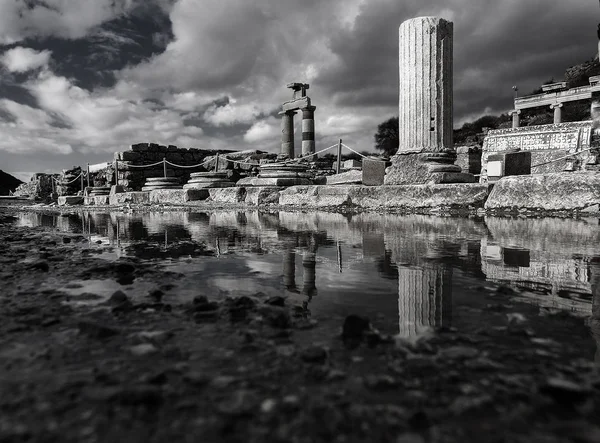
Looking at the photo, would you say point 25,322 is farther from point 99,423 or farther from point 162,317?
point 99,423

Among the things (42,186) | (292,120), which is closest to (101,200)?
(292,120)

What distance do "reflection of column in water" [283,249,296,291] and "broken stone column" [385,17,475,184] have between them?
18.2 ft

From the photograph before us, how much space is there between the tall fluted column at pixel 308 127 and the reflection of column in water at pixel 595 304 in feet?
60.1

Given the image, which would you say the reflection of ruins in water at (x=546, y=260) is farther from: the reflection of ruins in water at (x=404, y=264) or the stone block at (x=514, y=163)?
the stone block at (x=514, y=163)

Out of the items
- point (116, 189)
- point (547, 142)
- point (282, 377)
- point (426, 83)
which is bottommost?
point (282, 377)

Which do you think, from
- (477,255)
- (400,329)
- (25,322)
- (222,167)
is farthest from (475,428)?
(222,167)

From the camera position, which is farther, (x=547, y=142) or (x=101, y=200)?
(x=101, y=200)

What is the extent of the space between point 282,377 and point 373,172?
25.8 ft

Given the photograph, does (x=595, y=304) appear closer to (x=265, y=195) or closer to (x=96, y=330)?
(x=96, y=330)

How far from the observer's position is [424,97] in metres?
8.50

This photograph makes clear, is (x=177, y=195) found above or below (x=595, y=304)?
above

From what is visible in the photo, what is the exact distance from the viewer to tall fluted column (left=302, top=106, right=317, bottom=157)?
65.9 ft

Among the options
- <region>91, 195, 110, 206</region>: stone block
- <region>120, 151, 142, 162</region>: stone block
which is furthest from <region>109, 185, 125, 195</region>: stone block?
<region>120, 151, 142, 162</region>: stone block

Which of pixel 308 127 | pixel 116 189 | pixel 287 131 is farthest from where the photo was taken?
pixel 287 131
